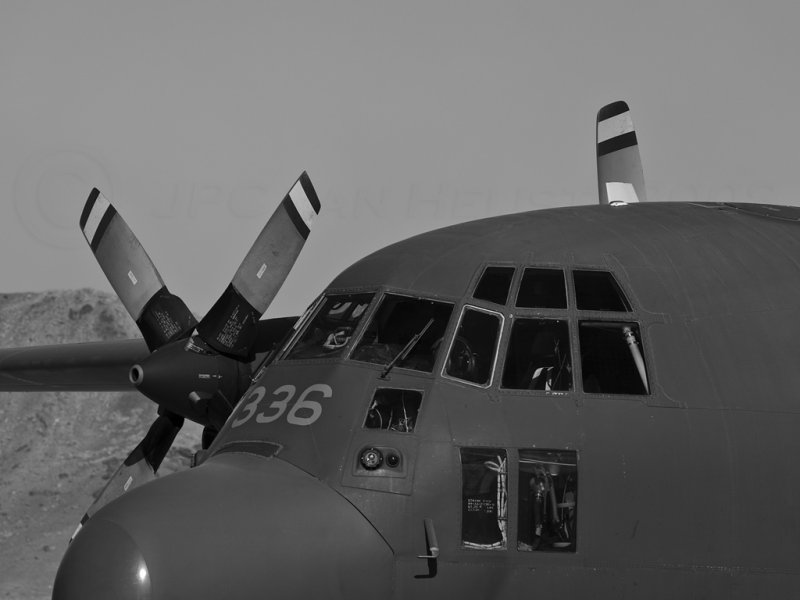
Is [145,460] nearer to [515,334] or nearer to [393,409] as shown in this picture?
[393,409]

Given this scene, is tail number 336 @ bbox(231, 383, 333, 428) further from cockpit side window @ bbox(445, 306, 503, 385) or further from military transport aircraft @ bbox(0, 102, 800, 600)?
cockpit side window @ bbox(445, 306, 503, 385)

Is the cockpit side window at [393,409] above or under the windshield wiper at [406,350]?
under

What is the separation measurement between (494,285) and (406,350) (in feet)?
2.85

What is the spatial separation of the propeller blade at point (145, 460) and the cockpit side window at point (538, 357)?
6381 millimetres

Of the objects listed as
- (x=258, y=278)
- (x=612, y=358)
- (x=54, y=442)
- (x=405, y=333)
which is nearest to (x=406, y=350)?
(x=405, y=333)

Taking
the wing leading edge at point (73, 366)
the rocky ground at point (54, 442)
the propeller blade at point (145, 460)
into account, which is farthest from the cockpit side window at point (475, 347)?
the rocky ground at point (54, 442)

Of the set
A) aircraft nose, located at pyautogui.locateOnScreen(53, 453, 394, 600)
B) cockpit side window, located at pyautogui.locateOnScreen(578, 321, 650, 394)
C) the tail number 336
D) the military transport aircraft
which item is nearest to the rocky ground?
the tail number 336

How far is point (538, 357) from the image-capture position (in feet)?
29.6

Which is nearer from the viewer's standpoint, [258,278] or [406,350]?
[406,350]

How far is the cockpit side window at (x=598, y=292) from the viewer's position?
9.24m

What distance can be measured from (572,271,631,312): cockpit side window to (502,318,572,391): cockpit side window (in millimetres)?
296

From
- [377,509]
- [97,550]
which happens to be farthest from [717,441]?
[97,550]

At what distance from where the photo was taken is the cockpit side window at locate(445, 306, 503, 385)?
8.91 meters

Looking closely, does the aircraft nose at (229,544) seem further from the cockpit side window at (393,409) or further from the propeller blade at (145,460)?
the propeller blade at (145,460)
